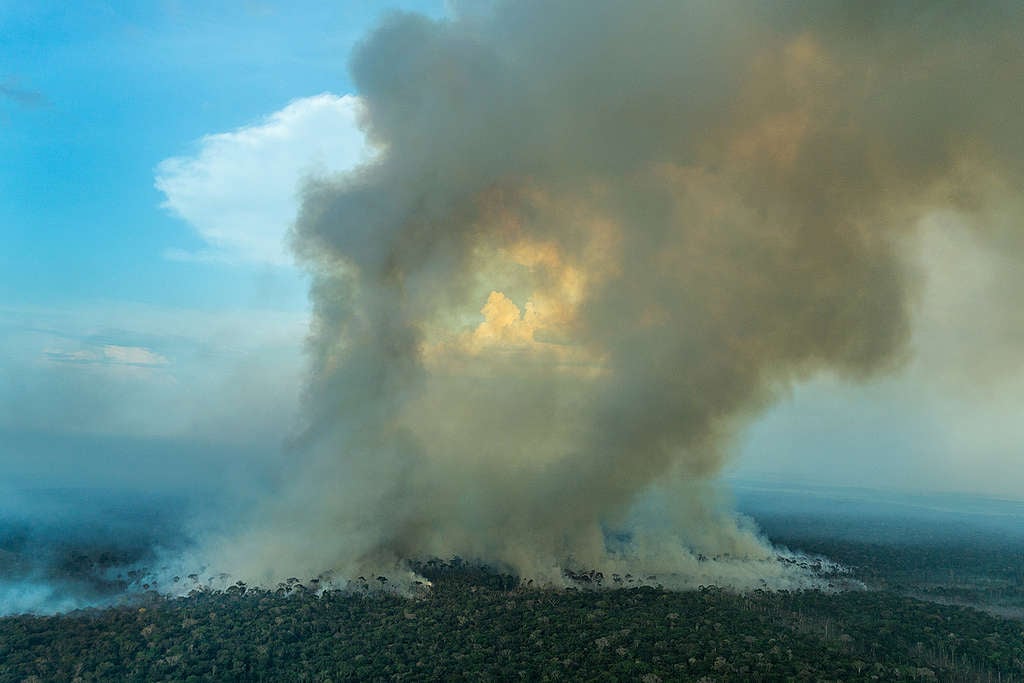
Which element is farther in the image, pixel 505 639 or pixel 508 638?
pixel 508 638

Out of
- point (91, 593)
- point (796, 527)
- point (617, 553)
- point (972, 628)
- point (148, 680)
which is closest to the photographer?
point (148, 680)

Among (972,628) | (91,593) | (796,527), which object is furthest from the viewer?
(796,527)

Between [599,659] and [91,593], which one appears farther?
[91,593]

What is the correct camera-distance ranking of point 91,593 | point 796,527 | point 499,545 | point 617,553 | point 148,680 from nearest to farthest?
1. point 148,680
2. point 91,593
3. point 499,545
4. point 617,553
5. point 796,527

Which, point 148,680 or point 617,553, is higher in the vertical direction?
point 617,553

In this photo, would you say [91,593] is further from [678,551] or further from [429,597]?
[678,551]

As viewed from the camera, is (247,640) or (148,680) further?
(247,640)

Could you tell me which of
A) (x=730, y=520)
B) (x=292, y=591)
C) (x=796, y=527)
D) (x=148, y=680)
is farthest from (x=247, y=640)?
(x=796, y=527)

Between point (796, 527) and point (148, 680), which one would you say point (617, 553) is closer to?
point (148, 680)

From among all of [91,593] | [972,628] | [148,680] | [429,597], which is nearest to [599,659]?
[429,597]
